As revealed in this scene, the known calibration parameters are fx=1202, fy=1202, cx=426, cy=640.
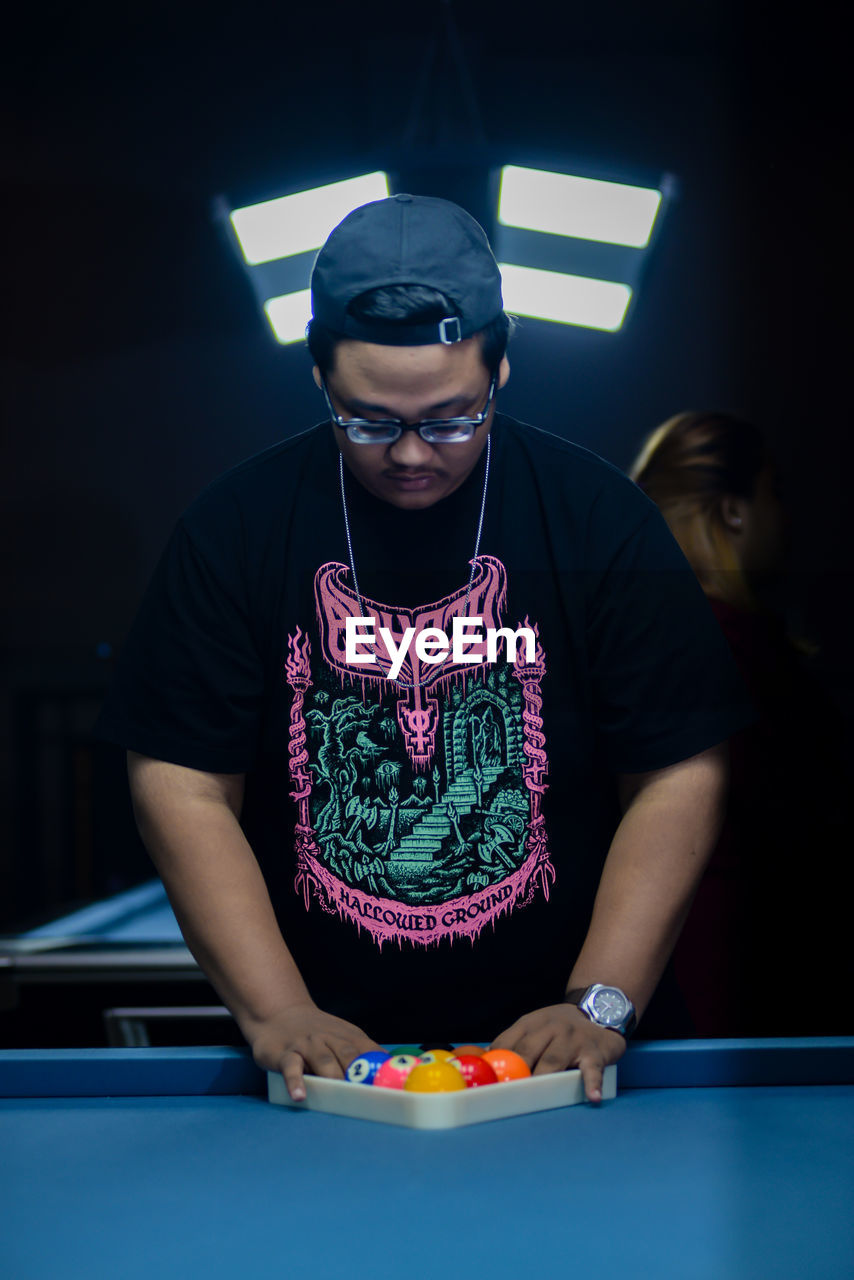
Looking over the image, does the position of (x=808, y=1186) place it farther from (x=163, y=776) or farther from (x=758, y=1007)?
(x=758, y=1007)

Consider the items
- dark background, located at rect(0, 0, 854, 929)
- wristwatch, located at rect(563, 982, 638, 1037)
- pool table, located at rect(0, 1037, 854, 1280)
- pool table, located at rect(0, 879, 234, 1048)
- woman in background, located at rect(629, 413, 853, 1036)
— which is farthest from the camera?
pool table, located at rect(0, 879, 234, 1048)

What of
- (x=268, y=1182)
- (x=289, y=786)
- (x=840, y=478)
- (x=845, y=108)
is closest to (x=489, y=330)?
(x=289, y=786)

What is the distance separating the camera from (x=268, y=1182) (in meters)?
0.92

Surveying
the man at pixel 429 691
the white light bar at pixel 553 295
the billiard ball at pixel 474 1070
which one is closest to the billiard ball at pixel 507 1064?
the billiard ball at pixel 474 1070

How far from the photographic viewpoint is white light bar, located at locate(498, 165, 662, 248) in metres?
2.02

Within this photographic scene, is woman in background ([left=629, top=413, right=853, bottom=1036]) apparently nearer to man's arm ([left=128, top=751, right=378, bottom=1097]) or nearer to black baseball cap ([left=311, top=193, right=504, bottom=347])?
black baseball cap ([left=311, top=193, right=504, bottom=347])

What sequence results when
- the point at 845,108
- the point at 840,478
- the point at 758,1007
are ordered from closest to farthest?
the point at 758,1007 < the point at 845,108 < the point at 840,478

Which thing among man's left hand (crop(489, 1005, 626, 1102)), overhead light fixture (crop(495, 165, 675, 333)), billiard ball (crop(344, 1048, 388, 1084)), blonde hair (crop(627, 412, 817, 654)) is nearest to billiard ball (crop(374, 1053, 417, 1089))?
billiard ball (crop(344, 1048, 388, 1084))

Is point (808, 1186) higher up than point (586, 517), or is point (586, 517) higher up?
point (586, 517)

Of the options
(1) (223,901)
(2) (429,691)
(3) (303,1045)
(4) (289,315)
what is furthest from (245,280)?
(3) (303,1045)

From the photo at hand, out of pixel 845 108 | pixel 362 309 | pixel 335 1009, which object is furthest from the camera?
pixel 845 108

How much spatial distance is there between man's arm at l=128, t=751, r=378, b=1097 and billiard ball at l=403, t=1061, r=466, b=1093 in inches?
5.2

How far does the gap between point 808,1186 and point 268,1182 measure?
412 millimetres

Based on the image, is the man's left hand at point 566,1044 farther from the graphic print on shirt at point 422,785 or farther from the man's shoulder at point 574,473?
the man's shoulder at point 574,473
